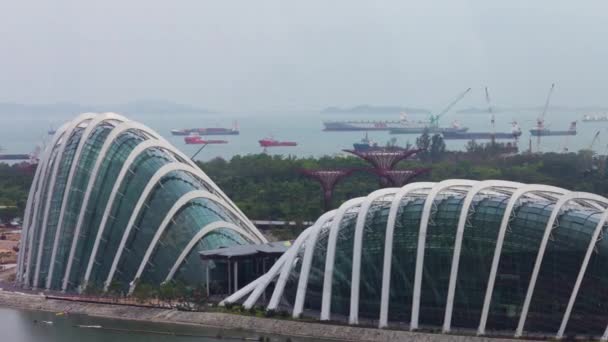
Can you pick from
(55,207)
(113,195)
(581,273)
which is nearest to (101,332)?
(113,195)

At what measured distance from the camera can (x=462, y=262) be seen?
60.0m

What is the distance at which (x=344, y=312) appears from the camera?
63781mm

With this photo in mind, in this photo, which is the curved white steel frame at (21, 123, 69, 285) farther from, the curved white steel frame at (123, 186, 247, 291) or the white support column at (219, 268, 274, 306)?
the white support column at (219, 268, 274, 306)

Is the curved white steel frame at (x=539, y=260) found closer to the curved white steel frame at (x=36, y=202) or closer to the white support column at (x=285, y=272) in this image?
the white support column at (x=285, y=272)

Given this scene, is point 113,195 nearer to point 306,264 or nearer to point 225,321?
point 225,321

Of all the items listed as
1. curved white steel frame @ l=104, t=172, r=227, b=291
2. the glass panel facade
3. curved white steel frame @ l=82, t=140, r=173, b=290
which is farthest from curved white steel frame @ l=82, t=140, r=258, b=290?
the glass panel facade

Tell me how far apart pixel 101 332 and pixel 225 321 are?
7491 mm

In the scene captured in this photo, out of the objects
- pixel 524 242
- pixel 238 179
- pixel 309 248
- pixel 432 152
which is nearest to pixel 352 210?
pixel 309 248

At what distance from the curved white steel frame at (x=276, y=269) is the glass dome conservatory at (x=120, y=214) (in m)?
8.48

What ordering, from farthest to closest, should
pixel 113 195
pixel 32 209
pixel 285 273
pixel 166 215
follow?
pixel 32 209, pixel 113 195, pixel 166 215, pixel 285 273

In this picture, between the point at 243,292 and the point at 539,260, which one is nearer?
the point at 539,260

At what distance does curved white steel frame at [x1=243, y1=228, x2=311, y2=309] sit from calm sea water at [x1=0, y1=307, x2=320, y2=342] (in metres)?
3.30

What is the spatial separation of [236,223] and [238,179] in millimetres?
63535

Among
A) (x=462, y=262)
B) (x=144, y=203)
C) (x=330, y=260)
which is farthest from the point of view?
(x=144, y=203)
